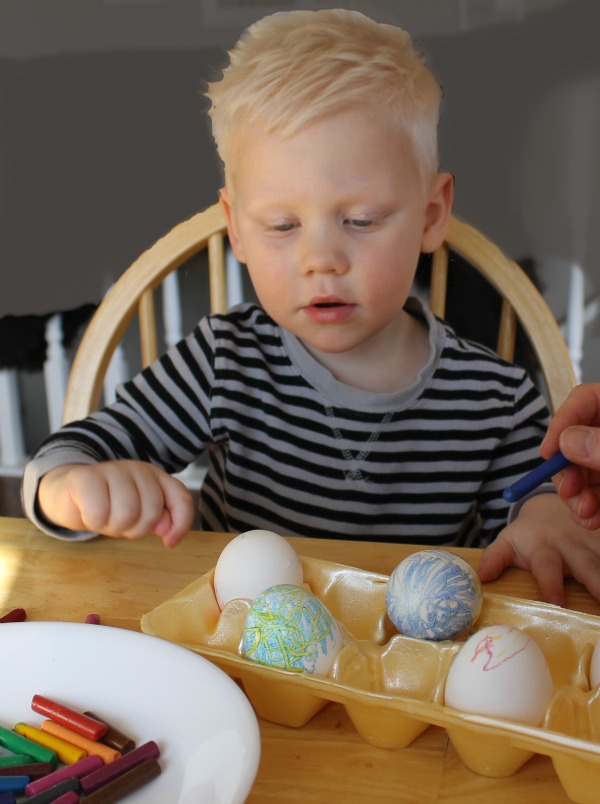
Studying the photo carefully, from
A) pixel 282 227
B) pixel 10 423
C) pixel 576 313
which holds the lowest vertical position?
pixel 10 423

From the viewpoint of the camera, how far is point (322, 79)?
870 millimetres

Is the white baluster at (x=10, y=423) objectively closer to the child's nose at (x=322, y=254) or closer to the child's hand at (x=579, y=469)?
the child's nose at (x=322, y=254)

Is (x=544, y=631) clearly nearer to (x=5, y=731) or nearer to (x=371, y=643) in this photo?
(x=371, y=643)

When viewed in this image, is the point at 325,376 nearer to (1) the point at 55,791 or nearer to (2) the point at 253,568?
(2) the point at 253,568

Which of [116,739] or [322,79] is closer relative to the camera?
[116,739]

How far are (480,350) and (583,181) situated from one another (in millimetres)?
855

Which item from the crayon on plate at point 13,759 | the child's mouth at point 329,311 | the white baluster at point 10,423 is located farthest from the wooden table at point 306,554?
the white baluster at point 10,423

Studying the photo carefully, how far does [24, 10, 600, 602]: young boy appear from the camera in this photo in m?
0.82

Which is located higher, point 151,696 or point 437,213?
point 437,213

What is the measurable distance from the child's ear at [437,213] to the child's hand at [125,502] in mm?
440

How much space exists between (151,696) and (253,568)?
0.15 metres

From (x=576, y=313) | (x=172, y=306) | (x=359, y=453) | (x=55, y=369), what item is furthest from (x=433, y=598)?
(x=55, y=369)

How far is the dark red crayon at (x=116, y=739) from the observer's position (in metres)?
0.45

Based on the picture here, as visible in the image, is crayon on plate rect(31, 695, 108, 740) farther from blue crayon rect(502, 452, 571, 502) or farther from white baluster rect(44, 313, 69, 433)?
white baluster rect(44, 313, 69, 433)
